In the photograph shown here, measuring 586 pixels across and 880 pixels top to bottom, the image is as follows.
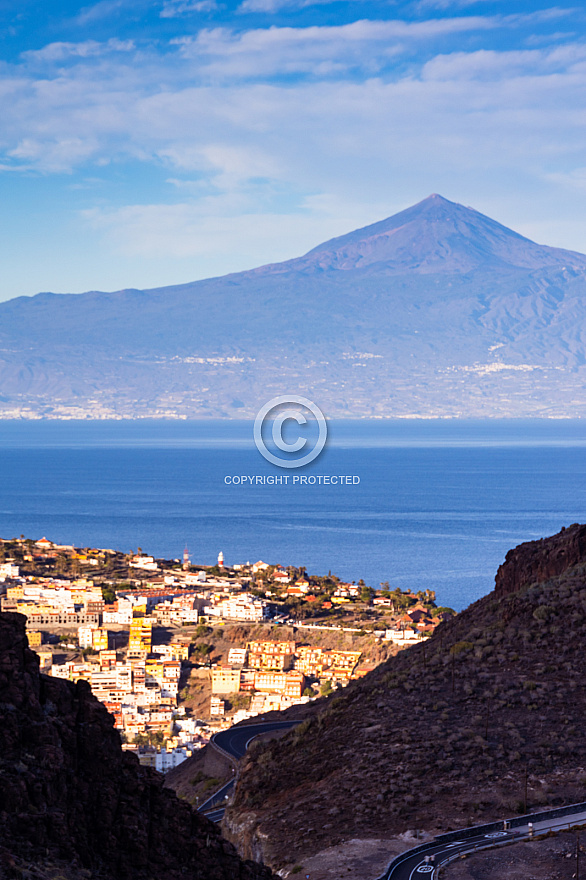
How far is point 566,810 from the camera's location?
12875mm

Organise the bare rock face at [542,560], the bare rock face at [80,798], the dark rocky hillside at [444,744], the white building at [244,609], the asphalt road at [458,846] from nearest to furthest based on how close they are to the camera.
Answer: the bare rock face at [80,798]
the asphalt road at [458,846]
the dark rocky hillside at [444,744]
the bare rock face at [542,560]
the white building at [244,609]

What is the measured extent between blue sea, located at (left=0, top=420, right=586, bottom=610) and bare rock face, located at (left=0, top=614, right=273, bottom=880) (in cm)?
4625

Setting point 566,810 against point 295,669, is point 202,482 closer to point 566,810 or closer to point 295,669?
point 295,669

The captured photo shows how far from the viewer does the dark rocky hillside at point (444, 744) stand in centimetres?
1326

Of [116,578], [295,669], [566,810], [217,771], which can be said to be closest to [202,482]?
[116,578]

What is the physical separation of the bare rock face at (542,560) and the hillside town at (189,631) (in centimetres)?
1166

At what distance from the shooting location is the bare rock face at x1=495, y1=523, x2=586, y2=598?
2159 cm

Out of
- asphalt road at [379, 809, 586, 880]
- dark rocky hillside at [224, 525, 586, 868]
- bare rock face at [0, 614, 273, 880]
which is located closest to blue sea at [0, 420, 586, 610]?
dark rocky hillside at [224, 525, 586, 868]

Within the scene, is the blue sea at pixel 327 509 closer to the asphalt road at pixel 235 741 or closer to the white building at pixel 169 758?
the white building at pixel 169 758

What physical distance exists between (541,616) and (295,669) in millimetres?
25605

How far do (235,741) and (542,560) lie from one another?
24.3 feet

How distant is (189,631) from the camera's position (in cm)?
5047

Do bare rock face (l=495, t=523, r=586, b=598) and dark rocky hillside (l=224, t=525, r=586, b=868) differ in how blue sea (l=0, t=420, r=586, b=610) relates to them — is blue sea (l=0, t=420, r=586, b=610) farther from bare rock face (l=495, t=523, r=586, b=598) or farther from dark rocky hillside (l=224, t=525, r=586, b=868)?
dark rocky hillside (l=224, t=525, r=586, b=868)

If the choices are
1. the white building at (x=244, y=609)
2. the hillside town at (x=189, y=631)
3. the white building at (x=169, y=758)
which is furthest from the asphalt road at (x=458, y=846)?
the white building at (x=244, y=609)
